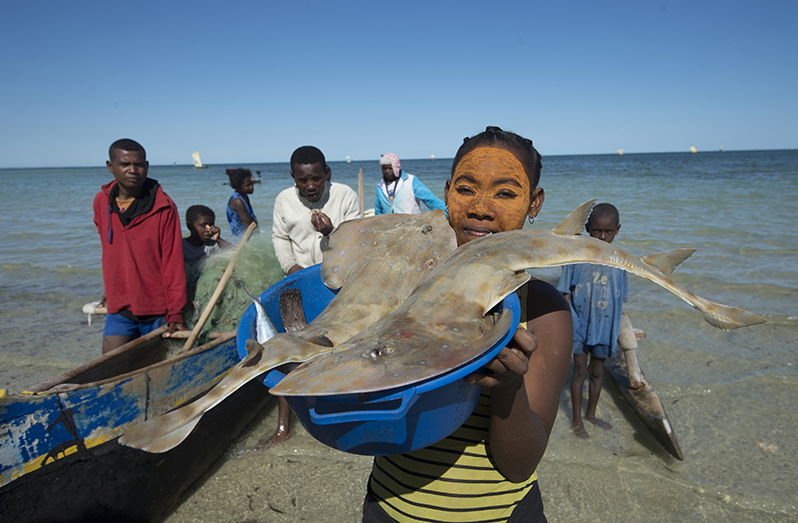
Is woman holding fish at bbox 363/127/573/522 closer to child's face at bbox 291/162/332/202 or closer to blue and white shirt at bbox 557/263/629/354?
blue and white shirt at bbox 557/263/629/354

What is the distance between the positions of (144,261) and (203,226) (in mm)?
1266

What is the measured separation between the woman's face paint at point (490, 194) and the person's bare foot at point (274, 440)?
11.9ft

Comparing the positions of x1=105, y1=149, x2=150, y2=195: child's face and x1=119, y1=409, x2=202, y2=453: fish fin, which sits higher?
x1=105, y1=149, x2=150, y2=195: child's face

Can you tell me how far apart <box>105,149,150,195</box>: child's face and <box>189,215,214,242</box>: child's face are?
3.78 feet

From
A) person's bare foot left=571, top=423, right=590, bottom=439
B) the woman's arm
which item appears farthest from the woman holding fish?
person's bare foot left=571, top=423, right=590, bottom=439

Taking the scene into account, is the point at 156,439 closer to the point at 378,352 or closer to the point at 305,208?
the point at 378,352

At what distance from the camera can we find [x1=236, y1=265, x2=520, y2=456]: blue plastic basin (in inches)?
38.7

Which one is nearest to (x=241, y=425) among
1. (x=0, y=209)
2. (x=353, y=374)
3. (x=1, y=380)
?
(x=1, y=380)

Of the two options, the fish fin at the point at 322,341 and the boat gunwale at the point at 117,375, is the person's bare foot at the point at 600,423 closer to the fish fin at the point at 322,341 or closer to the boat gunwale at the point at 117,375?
the boat gunwale at the point at 117,375

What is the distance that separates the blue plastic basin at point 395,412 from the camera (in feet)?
3.23

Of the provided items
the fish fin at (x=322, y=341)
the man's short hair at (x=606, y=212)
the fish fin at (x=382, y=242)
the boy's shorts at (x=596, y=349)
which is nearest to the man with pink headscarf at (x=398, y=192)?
the man's short hair at (x=606, y=212)

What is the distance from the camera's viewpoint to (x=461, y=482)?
4.80ft

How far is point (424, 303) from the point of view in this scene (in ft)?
4.41

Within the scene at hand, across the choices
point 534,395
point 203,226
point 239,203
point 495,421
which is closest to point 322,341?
point 495,421
